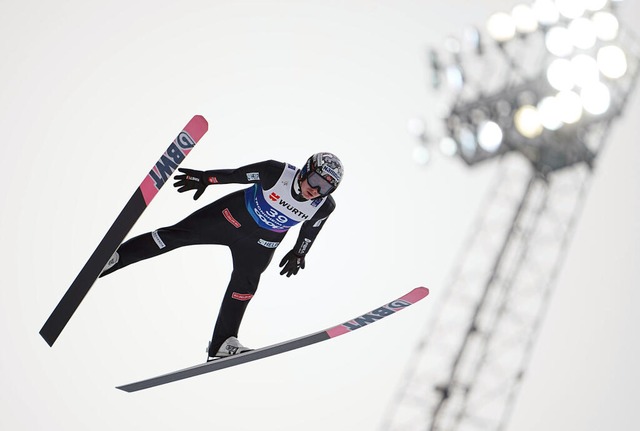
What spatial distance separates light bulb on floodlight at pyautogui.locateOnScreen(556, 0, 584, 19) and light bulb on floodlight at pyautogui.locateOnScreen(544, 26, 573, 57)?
6.8 inches

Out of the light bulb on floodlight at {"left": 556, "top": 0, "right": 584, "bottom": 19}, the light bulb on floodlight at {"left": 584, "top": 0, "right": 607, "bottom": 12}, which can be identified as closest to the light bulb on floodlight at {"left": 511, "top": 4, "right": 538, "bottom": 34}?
the light bulb on floodlight at {"left": 556, "top": 0, "right": 584, "bottom": 19}

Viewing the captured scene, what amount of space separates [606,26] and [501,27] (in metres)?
1.14

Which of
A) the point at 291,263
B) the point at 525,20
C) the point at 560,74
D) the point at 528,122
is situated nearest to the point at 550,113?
the point at 528,122

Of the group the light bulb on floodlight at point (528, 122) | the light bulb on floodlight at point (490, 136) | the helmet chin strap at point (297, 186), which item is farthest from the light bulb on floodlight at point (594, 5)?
the helmet chin strap at point (297, 186)

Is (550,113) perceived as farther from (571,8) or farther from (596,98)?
(571,8)

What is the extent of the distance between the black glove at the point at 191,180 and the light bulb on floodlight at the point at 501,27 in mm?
5614

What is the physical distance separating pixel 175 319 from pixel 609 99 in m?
12.9

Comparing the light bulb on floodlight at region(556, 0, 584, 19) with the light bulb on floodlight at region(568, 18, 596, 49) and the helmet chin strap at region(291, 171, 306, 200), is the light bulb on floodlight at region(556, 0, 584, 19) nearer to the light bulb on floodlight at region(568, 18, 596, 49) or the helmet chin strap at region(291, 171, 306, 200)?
the light bulb on floodlight at region(568, 18, 596, 49)

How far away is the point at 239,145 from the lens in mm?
36625

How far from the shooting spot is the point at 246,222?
27.3ft

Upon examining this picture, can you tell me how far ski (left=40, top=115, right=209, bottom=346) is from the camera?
7.83 m

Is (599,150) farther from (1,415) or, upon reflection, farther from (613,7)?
(1,415)

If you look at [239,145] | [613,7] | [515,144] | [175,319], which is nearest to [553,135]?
[515,144]

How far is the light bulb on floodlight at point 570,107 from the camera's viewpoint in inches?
488
